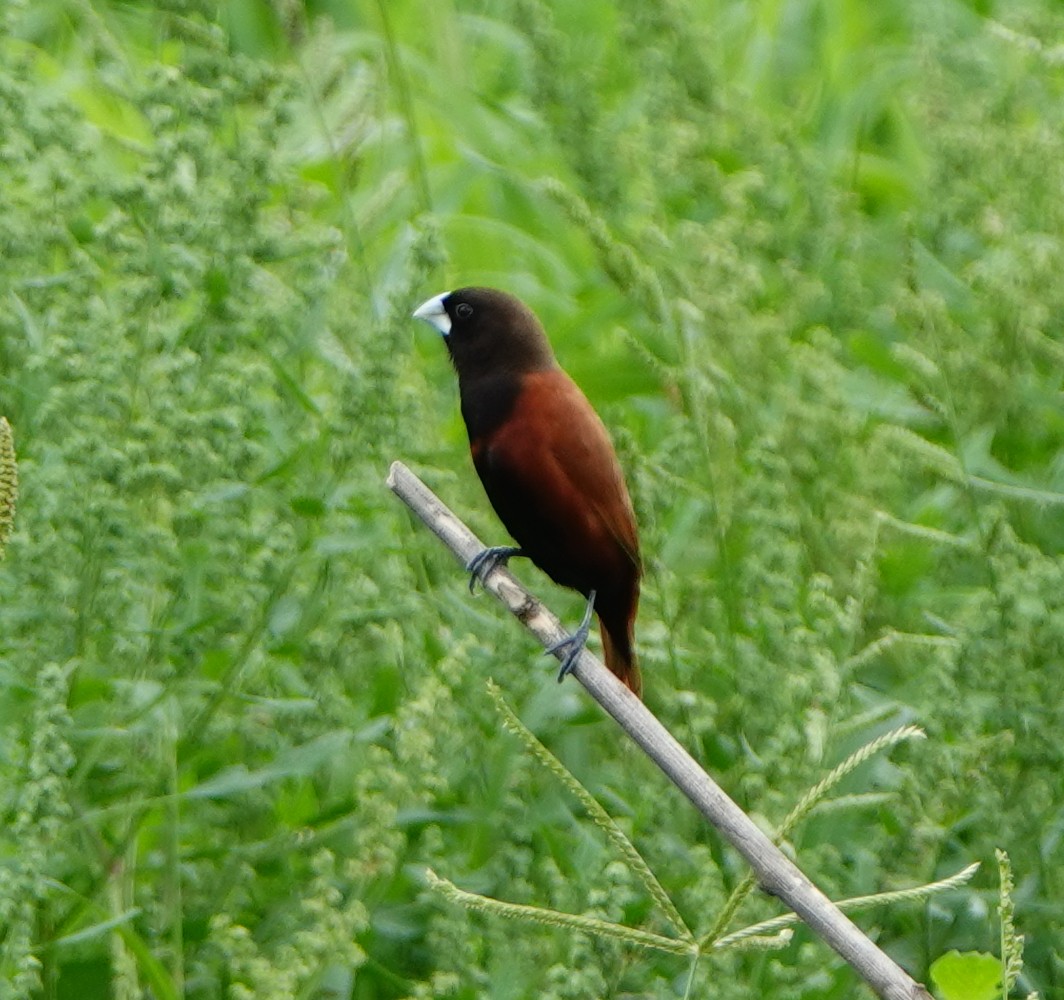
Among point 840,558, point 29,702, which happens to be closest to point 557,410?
point 840,558

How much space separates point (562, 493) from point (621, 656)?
305mm

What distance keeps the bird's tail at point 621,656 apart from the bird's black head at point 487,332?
0.52m

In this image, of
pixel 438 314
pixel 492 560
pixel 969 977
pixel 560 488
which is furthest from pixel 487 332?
pixel 969 977

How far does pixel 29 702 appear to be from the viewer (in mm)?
3270

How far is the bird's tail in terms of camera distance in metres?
3.67

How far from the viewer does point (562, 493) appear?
3.72 metres

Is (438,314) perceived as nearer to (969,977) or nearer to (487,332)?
(487,332)

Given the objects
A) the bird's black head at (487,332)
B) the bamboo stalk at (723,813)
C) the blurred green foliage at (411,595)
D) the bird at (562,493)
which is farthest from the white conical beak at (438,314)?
the bamboo stalk at (723,813)

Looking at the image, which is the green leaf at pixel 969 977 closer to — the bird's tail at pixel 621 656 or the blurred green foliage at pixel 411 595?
the blurred green foliage at pixel 411 595

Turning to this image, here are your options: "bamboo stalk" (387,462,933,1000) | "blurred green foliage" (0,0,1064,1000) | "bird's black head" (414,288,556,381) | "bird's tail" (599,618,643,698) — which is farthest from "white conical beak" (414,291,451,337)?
"bamboo stalk" (387,462,933,1000)

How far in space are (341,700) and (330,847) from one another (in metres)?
0.34

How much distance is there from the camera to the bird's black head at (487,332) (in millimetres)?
3945

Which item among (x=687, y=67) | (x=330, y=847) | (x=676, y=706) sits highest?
(x=687, y=67)

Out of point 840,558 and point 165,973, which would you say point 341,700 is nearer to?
point 165,973
